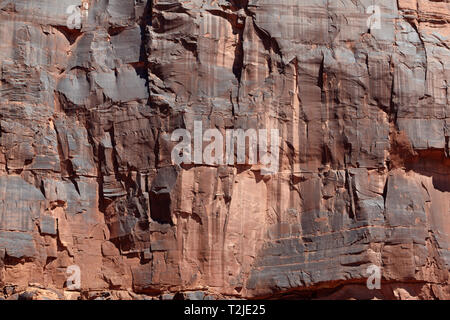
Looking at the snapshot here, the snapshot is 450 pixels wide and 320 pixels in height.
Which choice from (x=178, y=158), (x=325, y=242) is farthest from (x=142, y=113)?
(x=325, y=242)

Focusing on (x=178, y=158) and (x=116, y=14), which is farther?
(x=116, y=14)

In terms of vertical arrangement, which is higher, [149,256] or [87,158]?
[87,158]

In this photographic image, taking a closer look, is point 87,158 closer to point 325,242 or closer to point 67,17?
point 67,17

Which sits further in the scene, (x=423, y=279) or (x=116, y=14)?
(x=116, y=14)

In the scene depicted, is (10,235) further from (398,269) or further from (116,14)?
(398,269)
